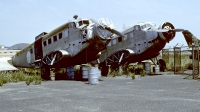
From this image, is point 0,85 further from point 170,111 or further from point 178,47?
point 178,47

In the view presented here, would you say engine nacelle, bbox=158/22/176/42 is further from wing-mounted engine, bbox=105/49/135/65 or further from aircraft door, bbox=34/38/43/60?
aircraft door, bbox=34/38/43/60

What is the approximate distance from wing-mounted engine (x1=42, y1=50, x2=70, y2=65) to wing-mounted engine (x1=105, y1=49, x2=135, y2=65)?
575 centimetres

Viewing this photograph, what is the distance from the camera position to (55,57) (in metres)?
17.7

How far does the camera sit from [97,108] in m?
7.16

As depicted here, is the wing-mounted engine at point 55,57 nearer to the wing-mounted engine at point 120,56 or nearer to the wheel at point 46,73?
the wheel at point 46,73

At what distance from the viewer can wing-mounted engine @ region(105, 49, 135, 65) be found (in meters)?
20.4

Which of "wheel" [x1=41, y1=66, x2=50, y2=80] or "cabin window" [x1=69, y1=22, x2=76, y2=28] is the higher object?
"cabin window" [x1=69, y1=22, x2=76, y2=28]

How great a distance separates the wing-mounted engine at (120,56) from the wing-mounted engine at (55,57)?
18.9ft

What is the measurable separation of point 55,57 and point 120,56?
642 cm

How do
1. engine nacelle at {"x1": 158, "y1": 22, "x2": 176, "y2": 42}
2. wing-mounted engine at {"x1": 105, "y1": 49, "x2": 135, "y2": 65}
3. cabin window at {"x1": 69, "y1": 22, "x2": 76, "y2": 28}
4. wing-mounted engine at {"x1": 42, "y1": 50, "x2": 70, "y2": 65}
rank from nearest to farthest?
cabin window at {"x1": 69, "y1": 22, "x2": 76, "y2": 28}, wing-mounted engine at {"x1": 42, "y1": 50, "x2": 70, "y2": 65}, engine nacelle at {"x1": 158, "y1": 22, "x2": 176, "y2": 42}, wing-mounted engine at {"x1": 105, "y1": 49, "x2": 135, "y2": 65}

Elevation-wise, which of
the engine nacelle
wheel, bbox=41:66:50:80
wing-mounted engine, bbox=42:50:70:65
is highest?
the engine nacelle

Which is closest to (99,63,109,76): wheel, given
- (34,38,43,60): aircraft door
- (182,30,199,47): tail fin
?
(34,38,43,60): aircraft door

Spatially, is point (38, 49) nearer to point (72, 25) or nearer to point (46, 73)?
point (46, 73)

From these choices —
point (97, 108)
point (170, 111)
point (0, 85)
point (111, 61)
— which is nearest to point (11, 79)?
point (0, 85)
